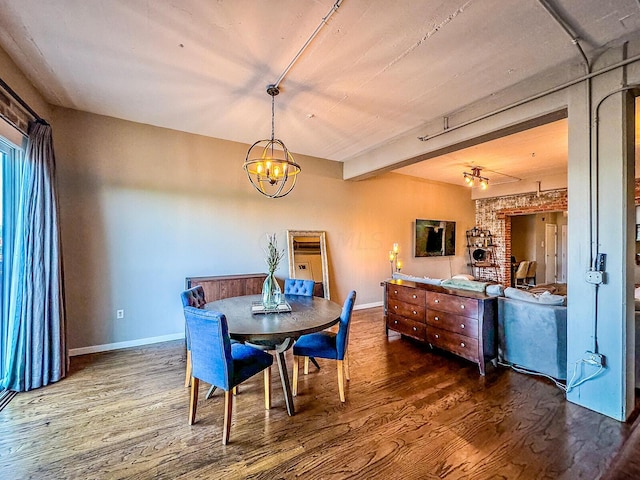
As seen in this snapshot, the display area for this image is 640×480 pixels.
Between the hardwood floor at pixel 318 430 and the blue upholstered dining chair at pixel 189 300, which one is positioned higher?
the blue upholstered dining chair at pixel 189 300

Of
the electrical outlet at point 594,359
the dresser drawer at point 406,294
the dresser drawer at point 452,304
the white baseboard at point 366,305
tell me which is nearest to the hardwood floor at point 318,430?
the electrical outlet at point 594,359

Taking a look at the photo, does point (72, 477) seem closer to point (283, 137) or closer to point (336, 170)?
point (283, 137)

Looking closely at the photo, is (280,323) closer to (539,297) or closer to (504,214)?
(539,297)

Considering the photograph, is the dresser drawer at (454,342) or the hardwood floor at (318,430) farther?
the dresser drawer at (454,342)

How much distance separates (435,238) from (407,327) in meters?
3.78

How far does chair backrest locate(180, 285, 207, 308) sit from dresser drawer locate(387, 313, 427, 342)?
2.62 m

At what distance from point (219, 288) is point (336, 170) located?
3.04 m

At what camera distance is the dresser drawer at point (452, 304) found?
3236mm

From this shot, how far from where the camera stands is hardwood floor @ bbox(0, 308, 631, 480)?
1.83m

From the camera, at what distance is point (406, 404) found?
8.31 feet

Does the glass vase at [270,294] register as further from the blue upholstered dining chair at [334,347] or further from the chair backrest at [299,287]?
the chair backrest at [299,287]

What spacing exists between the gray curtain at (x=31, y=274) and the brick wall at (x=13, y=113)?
0.40 feet

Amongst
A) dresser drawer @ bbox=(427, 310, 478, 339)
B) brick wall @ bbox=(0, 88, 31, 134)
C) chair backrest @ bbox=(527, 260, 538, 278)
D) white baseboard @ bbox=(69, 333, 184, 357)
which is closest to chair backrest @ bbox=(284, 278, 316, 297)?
dresser drawer @ bbox=(427, 310, 478, 339)

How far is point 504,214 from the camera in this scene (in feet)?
24.7
